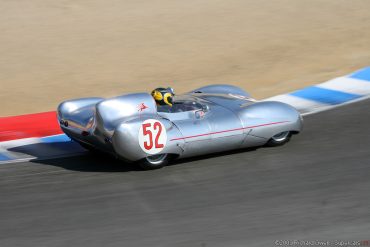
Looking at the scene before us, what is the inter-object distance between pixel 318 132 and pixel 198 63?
4071 millimetres

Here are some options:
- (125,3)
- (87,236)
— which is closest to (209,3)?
(125,3)

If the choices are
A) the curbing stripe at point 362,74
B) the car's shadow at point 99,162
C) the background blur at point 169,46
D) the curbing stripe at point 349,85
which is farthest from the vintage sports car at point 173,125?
the curbing stripe at point 362,74

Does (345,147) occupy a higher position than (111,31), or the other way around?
(111,31)

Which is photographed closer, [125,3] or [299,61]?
[299,61]

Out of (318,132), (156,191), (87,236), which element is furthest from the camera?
(318,132)

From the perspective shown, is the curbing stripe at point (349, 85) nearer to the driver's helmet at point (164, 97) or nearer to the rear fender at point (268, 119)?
the rear fender at point (268, 119)

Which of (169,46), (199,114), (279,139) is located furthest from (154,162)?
(169,46)

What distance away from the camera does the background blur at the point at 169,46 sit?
1150cm

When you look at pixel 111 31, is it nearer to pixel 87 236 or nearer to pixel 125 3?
pixel 125 3

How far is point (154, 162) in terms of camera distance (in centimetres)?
764

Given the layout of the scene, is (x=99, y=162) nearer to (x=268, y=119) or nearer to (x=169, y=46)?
(x=268, y=119)

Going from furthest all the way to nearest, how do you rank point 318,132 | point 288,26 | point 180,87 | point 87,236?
1. point 288,26
2. point 180,87
3. point 318,132
4. point 87,236

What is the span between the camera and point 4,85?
11.7 meters

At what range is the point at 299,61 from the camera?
12.3 m
